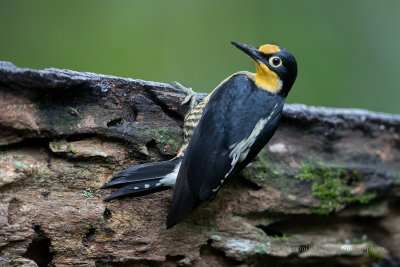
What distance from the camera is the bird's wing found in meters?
2.46

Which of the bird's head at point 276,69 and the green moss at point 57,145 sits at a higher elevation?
the bird's head at point 276,69

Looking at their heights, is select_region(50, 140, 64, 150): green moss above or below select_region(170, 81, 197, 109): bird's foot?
below

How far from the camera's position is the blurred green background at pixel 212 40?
14.4ft

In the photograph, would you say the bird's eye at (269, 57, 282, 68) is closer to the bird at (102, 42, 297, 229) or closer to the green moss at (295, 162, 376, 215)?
the bird at (102, 42, 297, 229)

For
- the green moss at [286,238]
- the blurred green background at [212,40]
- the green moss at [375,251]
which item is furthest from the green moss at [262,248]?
the blurred green background at [212,40]

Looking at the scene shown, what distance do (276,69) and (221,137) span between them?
695 millimetres

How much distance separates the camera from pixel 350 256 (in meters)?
3.27

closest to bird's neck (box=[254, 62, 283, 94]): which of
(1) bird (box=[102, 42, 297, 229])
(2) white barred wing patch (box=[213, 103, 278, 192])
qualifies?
(1) bird (box=[102, 42, 297, 229])

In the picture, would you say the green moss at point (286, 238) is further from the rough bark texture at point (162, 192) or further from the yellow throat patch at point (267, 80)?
the yellow throat patch at point (267, 80)

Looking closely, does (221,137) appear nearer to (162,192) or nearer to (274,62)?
(162,192)

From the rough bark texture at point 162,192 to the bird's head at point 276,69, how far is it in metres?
0.35

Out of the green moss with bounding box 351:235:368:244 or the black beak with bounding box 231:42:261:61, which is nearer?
the black beak with bounding box 231:42:261:61

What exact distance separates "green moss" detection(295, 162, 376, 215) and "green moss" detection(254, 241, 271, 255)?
48cm

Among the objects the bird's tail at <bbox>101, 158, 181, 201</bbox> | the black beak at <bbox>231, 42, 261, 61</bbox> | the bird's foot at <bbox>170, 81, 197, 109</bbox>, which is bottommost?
the bird's tail at <bbox>101, 158, 181, 201</bbox>
